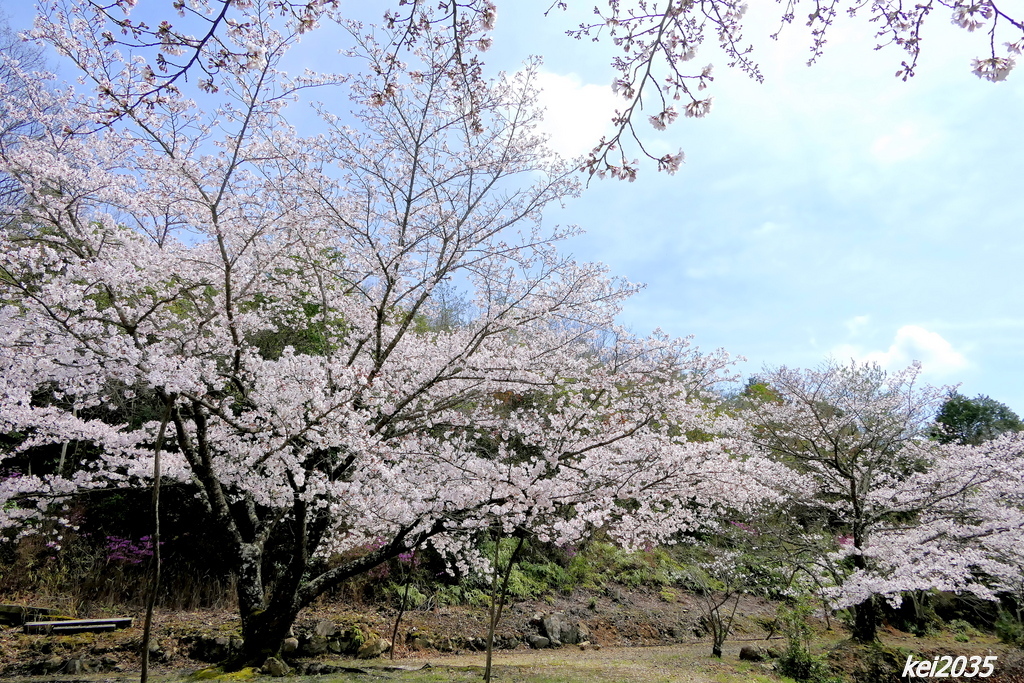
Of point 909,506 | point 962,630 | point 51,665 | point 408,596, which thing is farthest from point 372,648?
point 962,630

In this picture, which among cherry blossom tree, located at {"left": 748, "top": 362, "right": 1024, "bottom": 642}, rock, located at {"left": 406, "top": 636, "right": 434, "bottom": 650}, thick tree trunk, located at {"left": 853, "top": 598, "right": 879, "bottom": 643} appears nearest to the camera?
cherry blossom tree, located at {"left": 748, "top": 362, "right": 1024, "bottom": 642}

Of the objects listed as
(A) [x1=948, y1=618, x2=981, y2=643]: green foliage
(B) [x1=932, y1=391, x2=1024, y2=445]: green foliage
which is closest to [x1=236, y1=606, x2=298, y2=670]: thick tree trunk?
(A) [x1=948, y1=618, x2=981, y2=643]: green foliage

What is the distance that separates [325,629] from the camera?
24.2ft

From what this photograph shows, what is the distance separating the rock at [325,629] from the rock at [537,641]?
126 inches

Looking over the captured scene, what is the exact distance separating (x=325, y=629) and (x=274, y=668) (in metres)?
2.02

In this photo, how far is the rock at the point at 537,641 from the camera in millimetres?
8688

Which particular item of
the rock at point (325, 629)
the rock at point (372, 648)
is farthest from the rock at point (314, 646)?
the rock at point (372, 648)

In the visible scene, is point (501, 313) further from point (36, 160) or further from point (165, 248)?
point (36, 160)

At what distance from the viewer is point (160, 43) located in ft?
6.32

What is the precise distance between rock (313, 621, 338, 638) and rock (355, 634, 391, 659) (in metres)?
0.46

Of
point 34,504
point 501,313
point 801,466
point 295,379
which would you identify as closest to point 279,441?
point 295,379

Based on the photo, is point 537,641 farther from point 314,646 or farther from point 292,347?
point 292,347

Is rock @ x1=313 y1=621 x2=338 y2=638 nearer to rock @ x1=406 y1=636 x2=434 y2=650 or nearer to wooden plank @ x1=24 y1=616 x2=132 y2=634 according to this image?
rock @ x1=406 y1=636 x2=434 y2=650

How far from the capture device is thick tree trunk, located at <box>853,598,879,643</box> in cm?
827
